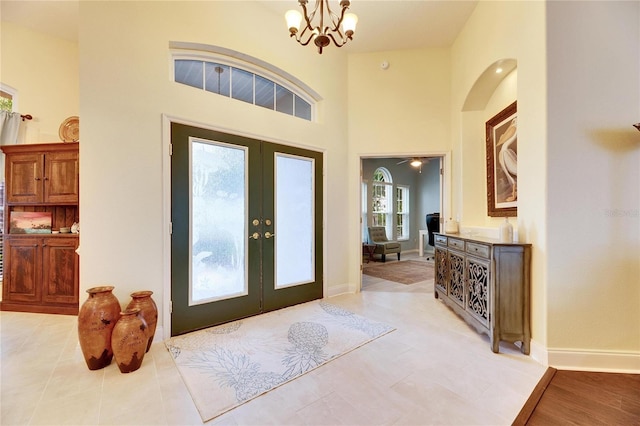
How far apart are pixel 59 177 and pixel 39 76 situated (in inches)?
65.9

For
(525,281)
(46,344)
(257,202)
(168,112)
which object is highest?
(168,112)

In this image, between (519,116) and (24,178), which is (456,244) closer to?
(519,116)

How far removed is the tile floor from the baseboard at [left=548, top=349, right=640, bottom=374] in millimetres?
199

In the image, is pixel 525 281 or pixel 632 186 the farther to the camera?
pixel 525 281

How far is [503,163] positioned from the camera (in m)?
3.17

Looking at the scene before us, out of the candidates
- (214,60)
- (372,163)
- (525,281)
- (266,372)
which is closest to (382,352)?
(266,372)

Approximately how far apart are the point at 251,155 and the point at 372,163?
5304 mm

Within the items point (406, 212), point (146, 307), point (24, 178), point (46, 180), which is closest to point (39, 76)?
point (24, 178)

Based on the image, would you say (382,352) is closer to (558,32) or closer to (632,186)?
(632,186)

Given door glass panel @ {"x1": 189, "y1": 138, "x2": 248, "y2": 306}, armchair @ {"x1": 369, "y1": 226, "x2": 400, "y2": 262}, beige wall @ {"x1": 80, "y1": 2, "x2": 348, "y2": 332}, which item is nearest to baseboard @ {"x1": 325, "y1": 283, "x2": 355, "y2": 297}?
door glass panel @ {"x1": 189, "y1": 138, "x2": 248, "y2": 306}

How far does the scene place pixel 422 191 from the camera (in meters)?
8.99

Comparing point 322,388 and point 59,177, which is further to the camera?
point 59,177

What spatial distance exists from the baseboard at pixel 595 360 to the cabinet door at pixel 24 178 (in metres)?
5.72

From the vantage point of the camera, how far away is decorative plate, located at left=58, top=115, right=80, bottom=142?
373 centimetres
